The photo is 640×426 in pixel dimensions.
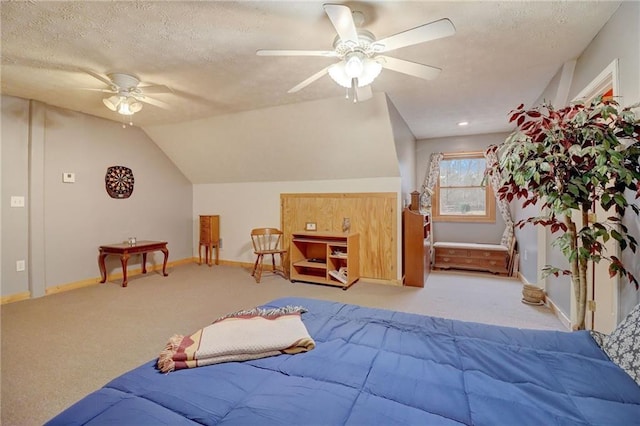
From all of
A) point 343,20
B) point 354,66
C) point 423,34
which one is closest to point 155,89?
point 354,66

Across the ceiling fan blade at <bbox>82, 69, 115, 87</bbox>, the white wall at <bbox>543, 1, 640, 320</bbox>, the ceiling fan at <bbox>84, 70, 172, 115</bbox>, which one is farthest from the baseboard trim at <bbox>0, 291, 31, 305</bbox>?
the white wall at <bbox>543, 1, 640, 320</bbox>

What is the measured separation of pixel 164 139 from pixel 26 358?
3712 millimetres

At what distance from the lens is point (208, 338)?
1.37 m

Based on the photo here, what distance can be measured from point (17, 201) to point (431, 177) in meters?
6.23

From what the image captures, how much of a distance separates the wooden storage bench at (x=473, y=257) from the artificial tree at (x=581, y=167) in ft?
10.0

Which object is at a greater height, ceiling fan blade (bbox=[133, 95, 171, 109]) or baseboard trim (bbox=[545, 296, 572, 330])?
ceiling fan blade (bbox=[133, 95, 171, 109])

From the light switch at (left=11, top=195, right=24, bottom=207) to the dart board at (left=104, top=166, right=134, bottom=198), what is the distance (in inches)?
38.8

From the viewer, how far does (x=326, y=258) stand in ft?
14.4

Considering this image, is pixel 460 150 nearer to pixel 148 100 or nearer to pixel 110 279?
pixel 148 100

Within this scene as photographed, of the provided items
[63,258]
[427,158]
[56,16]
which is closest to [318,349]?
[56,16]

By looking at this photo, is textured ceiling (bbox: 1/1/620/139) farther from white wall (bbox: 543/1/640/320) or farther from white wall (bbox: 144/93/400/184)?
white wall (bbox: 144/93/400/184)

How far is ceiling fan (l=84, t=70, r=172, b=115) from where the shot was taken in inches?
115

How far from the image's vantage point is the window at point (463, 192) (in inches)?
216

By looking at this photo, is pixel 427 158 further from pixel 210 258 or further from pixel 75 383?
pixel 75 383
